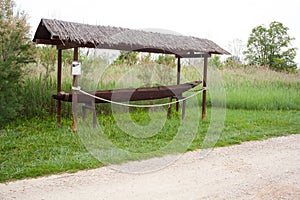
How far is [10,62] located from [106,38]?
1656 mm

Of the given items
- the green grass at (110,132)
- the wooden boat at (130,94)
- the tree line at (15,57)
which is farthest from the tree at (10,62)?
the wooden boat at (130,94)

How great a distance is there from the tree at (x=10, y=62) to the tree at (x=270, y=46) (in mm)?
20249

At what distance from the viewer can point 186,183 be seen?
4051mm

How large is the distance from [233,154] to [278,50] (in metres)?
21.0

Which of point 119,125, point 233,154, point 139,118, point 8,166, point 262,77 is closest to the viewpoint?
point 8,166

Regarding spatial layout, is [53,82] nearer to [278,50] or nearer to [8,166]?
[8,166]

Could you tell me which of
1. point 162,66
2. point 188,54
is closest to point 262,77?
point 162,66

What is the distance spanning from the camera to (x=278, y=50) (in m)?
24.8

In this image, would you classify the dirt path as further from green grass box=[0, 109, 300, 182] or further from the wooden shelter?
the wooden shelter

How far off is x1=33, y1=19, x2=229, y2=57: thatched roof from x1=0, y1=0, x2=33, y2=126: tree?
0.36 metres

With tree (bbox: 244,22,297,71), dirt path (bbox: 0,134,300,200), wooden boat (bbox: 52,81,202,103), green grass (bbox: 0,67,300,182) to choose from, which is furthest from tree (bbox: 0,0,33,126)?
tree (bbox: 244,22,297,71)

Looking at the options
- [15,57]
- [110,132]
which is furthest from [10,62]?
[110,132]

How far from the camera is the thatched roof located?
614 centimetres

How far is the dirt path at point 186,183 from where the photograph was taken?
365 centimetres
